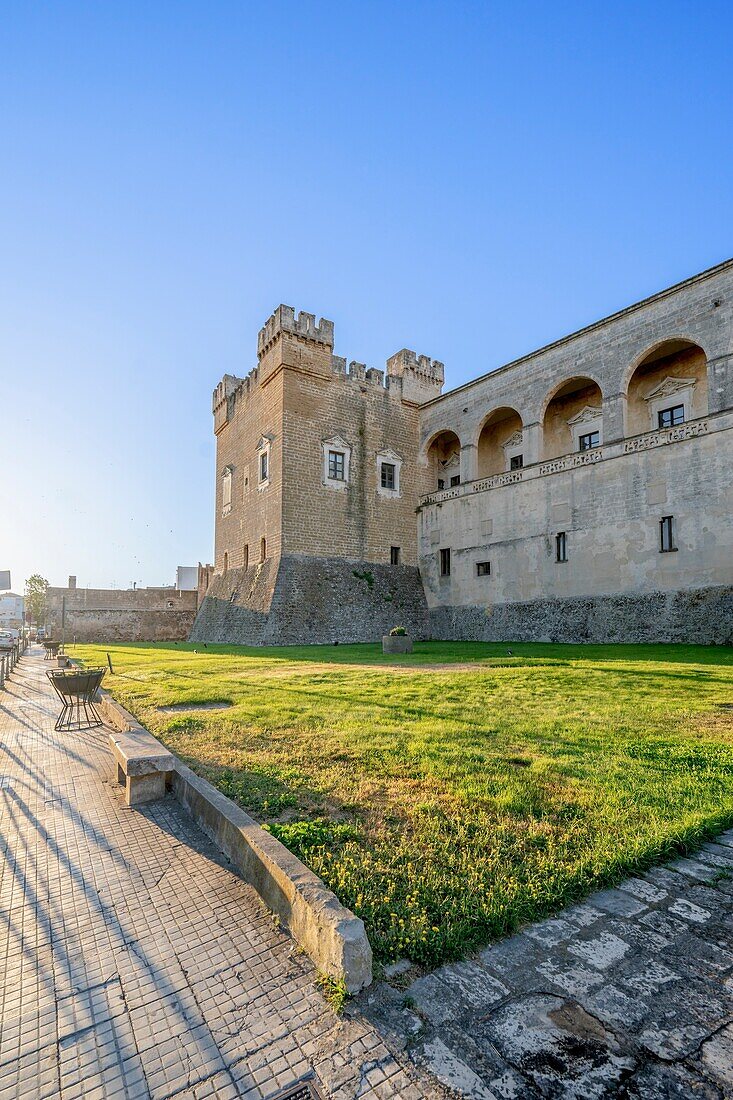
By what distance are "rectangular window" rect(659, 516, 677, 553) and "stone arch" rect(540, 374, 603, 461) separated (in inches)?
215

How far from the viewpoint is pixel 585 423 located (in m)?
22.4

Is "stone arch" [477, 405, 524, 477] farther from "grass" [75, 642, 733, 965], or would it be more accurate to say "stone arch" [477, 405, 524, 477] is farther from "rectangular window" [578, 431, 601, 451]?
"grass" [75, 642, 733, 965]

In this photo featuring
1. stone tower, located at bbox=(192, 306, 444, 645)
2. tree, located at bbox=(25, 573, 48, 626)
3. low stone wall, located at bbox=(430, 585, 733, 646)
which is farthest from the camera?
tree, located at bbox=(25, 573, 48, 626)

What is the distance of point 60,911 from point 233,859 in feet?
3.13

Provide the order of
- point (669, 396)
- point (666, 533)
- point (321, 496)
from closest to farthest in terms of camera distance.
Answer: point (666, 533) < point (669, 396) < point (321, 496)

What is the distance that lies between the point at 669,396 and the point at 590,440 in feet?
11.0

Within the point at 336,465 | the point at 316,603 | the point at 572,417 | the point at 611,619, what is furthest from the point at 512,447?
the point at 316,603

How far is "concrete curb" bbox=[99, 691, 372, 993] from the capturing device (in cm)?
213

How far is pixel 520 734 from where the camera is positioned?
5.75 metres

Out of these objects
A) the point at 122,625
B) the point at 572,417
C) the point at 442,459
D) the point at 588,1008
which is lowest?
the point at 122,625

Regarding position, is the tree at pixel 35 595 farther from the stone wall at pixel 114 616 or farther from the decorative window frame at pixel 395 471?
the decorative window frame at pixel 395 471

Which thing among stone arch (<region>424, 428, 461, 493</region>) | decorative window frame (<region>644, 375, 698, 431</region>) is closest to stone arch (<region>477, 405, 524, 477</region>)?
stone arch (<region>424, 428, 461, 493</region>)

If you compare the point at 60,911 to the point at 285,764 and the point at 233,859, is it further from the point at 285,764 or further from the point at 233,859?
the point at 285,764

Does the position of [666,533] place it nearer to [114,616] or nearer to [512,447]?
[512,447]
